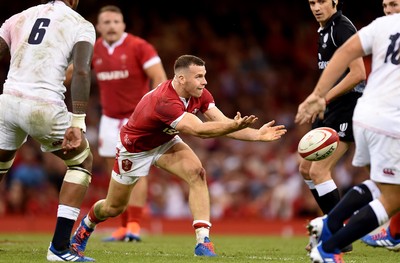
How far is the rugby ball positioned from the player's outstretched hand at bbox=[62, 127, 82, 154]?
1.92m

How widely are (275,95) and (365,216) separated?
44.9 feet

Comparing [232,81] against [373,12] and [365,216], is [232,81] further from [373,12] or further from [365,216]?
[365,216]

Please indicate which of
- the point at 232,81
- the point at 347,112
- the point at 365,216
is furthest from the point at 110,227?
the point at 365,216

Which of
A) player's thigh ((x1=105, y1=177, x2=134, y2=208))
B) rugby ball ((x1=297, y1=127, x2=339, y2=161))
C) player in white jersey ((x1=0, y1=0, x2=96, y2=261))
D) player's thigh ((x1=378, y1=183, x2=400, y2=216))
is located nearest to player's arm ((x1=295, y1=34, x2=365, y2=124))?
player's thigh ((x1=378, y1=183, x2=400, y2=216))

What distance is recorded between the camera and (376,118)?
20.3ft

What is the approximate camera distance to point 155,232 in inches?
634

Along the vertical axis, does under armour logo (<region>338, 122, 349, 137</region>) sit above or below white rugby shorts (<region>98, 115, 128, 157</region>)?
above

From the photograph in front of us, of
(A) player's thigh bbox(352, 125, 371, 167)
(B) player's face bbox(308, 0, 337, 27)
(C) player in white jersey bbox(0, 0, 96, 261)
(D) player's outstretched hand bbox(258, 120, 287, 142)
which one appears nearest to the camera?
(A) player's thigh bbox(352, 125, 371, 167)

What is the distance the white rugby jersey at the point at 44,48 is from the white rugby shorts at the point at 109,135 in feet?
12.8

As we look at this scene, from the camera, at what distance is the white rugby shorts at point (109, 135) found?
1123 cm

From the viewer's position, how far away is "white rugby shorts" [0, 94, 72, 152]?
714cm

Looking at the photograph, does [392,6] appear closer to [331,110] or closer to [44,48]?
[331,110]

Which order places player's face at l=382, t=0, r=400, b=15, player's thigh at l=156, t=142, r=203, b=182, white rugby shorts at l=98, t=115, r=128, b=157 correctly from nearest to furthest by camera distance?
player's face at l=382, t=0, r=400, b=15 → player's thigh at l=156, t=142, r=203, b=182 → white rugby shorts at l=98, t=115, r=128, b=157

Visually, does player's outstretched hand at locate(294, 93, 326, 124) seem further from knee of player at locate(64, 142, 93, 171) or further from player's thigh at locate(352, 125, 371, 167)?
knee of player at locate(64, 142, 93, 171)
